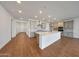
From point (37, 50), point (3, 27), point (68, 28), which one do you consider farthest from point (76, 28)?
point (3, 27)

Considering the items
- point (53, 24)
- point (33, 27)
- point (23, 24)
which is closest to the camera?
point (33, 27)

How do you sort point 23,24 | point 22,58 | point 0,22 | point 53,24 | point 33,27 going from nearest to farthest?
point 22,58
point 0,22
point 33,27
point 53,24
point 23,24

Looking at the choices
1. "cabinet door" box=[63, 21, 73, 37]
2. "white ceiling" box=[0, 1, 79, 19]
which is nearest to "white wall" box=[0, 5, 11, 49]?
"white ceiling" box=[0, 1, 79, 19]

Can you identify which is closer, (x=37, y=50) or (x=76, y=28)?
(x=37, y=50)

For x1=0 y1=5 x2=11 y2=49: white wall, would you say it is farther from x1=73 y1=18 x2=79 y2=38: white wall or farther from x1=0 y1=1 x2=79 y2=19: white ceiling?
x1=73 y1=18 x2=79 y2=38: white wall

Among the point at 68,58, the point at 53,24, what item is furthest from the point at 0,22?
the point at 53,24

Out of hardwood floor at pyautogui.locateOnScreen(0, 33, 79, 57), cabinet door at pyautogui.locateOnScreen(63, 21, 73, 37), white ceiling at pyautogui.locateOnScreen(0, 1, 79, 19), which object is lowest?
hardwood floor at pyautogui.locateOnScreen(0, 33, 79, 57)

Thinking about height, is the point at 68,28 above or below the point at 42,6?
below

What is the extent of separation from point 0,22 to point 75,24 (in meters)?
9.37

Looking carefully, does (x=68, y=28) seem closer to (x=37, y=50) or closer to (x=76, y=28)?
(x=76, y=28)

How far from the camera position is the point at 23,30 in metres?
24.7

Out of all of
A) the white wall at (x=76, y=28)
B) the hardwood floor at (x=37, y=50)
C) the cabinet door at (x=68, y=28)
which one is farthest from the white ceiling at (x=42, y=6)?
the cabinet door at (x=68, y=28)

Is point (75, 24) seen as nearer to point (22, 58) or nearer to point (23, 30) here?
point (22, 58)

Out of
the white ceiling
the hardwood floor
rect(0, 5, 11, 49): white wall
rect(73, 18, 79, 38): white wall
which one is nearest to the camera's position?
the hardwood floor
